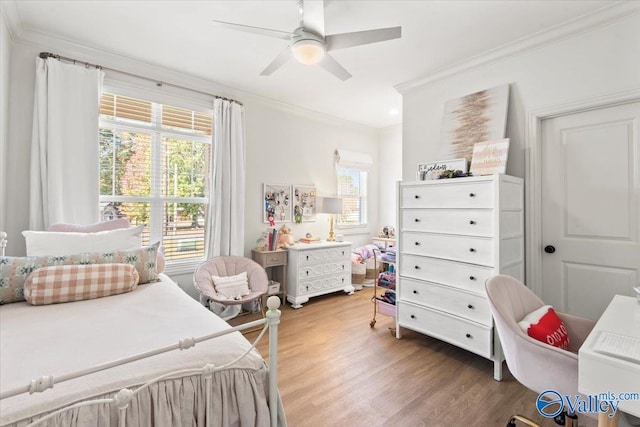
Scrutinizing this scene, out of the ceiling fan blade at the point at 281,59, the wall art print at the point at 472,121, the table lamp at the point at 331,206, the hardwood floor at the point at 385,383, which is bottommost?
the hardwood floor at the point at 385,383

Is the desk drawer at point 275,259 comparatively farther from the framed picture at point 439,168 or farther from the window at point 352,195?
the framed picture at point 439,168

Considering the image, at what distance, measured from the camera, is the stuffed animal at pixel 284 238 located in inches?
153

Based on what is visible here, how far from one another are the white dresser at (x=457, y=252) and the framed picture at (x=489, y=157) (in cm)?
19

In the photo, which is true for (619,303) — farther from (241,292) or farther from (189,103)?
(189,103)

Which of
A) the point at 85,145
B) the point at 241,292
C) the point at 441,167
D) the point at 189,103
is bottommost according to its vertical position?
the point at 241,292

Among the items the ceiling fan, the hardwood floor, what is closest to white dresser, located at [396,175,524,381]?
the hardwood floor

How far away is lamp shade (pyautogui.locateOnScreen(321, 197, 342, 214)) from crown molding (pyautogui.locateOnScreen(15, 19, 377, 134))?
4.34 ft

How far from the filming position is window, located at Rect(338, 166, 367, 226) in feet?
16.6

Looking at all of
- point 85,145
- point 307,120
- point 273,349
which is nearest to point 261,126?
point 307,120

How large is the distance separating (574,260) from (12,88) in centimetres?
488

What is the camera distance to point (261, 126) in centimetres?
395

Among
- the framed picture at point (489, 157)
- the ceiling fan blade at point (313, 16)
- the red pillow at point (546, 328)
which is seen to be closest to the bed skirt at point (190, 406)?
the red pillow at point (546, 328)

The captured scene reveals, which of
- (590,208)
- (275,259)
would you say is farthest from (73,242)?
(590,208)

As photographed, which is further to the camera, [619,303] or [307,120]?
[307,120]
